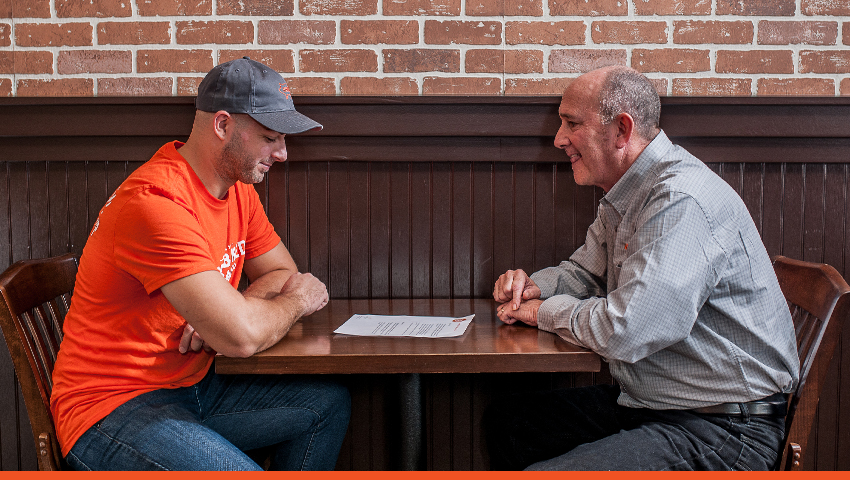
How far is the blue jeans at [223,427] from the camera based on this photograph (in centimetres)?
135

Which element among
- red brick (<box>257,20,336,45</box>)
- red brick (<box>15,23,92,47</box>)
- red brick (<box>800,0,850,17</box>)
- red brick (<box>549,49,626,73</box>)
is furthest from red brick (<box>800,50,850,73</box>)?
red brick (<box>15,23,92,47</box>)

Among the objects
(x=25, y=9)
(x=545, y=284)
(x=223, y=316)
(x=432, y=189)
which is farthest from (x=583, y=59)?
(x=25, y=9)

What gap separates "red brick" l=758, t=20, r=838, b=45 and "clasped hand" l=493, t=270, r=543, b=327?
4.07ft

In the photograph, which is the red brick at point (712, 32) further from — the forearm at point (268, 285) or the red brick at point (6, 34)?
the red brick at point (6, 34)

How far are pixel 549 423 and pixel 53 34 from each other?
213cm

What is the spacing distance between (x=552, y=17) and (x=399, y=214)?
34.6 inches

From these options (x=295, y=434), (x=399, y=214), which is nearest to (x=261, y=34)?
(x=399, y=214)

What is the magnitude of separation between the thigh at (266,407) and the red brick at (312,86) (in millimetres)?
989

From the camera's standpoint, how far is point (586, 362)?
1376 mm

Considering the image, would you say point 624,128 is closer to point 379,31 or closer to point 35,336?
point 379,31

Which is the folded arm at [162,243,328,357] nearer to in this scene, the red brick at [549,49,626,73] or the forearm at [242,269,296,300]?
the forearm at [242,269,296,300]

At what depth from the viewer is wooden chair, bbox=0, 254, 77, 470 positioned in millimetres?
1451

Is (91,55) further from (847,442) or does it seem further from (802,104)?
(847,442)

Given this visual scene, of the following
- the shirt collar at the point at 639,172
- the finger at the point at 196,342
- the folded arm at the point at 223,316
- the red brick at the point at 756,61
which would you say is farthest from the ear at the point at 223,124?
the red brick at the point at 756,61
